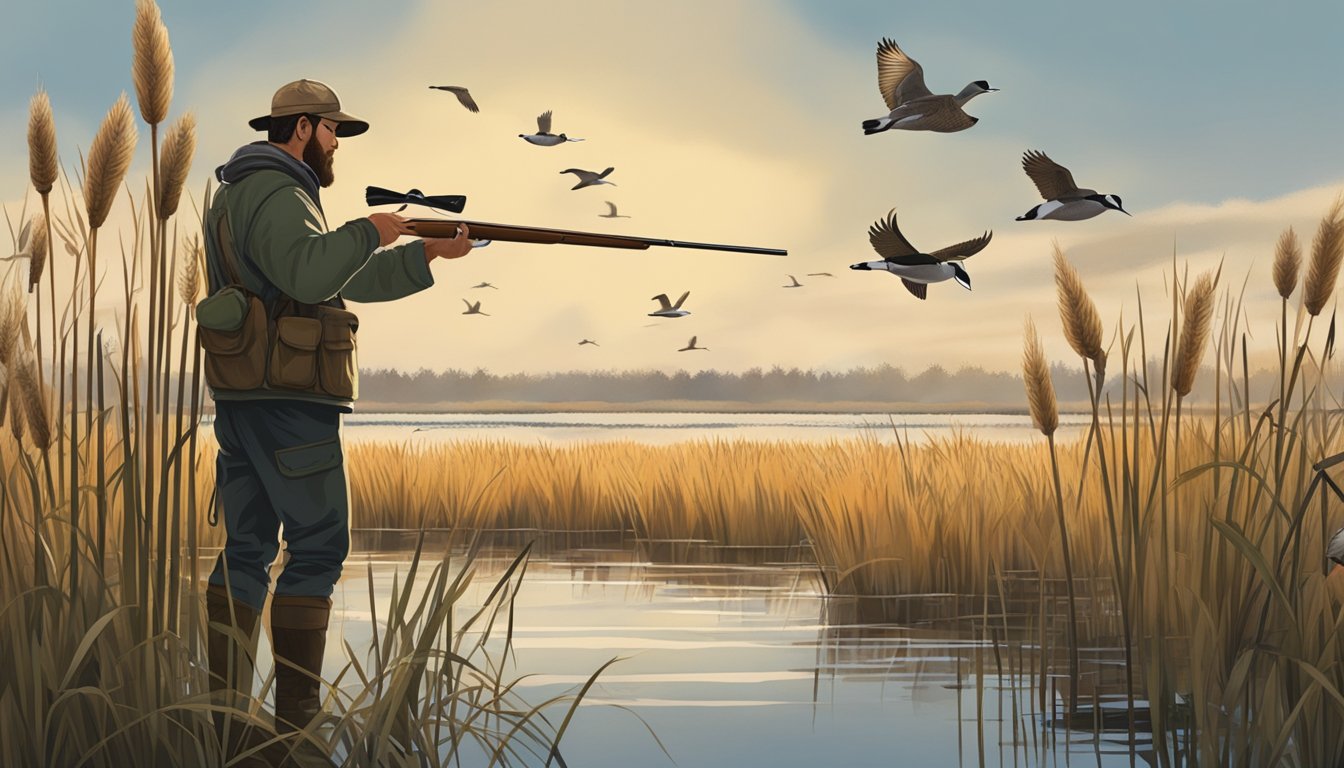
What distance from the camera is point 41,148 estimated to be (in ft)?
16.2

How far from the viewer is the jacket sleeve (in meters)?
4.52

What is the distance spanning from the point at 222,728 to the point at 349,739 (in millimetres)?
467

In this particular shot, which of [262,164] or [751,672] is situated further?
[751,672]

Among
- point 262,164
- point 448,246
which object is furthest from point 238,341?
point 448,246

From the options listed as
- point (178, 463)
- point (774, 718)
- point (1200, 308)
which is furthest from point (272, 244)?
point (1200, 308)

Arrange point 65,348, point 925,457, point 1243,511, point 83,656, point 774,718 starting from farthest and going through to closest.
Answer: point 925,457, point 1243,511, point 774,718, point 65,348, point 83,656

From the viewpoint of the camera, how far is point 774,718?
17.9 feet

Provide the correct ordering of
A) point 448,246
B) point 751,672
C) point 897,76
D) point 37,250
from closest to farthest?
point 448,246 → point 37,250 → point 751,672 → point 897,76

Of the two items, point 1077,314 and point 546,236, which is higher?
point 546,236

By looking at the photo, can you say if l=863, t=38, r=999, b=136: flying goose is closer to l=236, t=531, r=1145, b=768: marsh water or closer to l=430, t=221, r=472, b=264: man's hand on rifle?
l=430, t=221, r=472, b=264: man's hand on rifle

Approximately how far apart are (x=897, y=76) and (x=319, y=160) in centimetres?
286

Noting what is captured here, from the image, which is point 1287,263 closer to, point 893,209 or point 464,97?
point 893,209

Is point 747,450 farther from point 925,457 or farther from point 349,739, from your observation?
point 349,739

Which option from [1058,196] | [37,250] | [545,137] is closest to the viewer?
[37,250]
